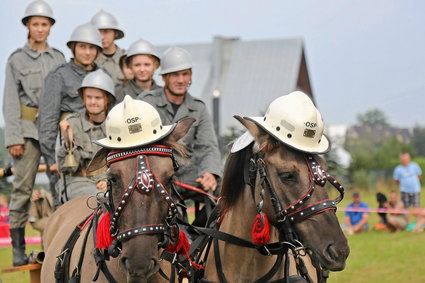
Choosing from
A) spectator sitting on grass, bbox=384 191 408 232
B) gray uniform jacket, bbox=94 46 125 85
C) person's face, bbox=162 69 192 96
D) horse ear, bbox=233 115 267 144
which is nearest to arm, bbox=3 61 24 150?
gray uniform jacket, bbox=94 46 125 85

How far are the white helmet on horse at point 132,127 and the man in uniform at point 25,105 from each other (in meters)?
3.46

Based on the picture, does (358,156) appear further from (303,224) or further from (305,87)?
(303,224)

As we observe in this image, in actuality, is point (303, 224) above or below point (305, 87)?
above

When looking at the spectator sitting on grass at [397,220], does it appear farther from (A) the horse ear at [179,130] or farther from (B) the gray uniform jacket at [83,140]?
(A) the horse ear at [179,130]

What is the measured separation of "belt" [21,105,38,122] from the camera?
8523mm

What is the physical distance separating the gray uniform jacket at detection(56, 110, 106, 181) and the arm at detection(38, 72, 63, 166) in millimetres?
535

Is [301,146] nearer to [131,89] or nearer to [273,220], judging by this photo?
[273,220]

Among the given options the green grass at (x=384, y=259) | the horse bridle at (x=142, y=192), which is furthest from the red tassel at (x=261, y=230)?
the green grass at (x=384, y=259)

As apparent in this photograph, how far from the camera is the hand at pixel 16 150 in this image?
27.4 feet

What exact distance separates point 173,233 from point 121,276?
0.45 meters

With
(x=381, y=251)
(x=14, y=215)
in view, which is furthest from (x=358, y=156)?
(x=14, y=215)

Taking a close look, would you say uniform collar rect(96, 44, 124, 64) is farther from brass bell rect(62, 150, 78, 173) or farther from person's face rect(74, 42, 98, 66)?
brass bell rect(62, 150, 78, 173)

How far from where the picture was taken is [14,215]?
8.43 meters

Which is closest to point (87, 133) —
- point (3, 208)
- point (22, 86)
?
point (22, 86)
